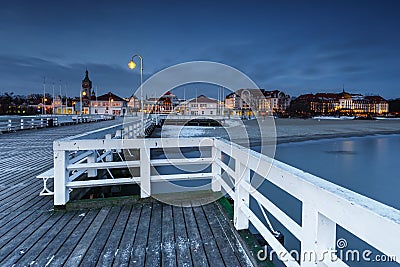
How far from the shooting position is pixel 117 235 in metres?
2.30

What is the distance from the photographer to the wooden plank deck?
1.92 meters

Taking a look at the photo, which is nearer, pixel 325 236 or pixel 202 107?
pixel 325 236

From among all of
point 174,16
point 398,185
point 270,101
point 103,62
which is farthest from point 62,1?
point 103,62

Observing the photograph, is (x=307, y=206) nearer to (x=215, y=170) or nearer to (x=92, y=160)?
(x=215, y=170)

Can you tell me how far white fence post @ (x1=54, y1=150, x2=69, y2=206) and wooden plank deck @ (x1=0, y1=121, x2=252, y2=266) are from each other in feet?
0.47

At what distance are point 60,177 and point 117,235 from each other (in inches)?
41.5

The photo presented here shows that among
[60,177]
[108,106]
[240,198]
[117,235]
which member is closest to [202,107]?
[108,106]

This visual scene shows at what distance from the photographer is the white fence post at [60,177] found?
9.21ft

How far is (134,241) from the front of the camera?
7.18 ft

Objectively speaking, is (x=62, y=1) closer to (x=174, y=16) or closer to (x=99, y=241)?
(x=174, y=16)

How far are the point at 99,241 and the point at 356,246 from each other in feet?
14.3

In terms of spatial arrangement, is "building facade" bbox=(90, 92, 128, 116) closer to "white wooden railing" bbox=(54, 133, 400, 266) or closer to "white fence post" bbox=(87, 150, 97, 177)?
"white fence post" bbox=(87, 150, 97, 177)

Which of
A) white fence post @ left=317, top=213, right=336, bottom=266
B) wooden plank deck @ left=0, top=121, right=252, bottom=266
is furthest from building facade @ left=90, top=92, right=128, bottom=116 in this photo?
white fence post @ left=317, top=213, right=336, bottom=266

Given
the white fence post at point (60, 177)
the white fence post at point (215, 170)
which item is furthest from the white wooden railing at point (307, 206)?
the white fence post at point (215, 170)
